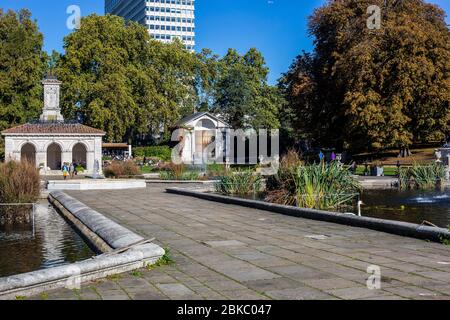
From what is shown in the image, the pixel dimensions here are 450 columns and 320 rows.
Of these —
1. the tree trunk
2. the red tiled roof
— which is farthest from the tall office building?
the tree trunk

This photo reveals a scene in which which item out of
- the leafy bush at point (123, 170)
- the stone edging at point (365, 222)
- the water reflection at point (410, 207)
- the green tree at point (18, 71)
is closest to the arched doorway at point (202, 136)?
the green tree at point (18, 71)

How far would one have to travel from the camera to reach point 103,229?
343 inches

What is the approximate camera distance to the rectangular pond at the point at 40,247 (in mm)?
7777

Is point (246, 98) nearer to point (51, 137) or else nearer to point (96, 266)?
point (51, 137)

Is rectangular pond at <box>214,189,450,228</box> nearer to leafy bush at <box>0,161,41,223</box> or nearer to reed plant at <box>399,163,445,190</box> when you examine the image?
reed plant at <box>399,163,445,190</box>

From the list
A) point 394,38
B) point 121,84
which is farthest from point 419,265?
point 121,84

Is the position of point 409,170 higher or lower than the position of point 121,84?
lower

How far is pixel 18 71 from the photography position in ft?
181

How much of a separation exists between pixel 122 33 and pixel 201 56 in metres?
15.7

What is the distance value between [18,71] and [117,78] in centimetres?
1076

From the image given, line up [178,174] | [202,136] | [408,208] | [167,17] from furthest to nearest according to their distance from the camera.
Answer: [167,17] → [202,136] → [178,174] → [408,208]

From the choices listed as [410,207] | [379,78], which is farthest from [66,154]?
[410,207]

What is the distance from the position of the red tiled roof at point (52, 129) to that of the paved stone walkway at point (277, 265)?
39.2m
